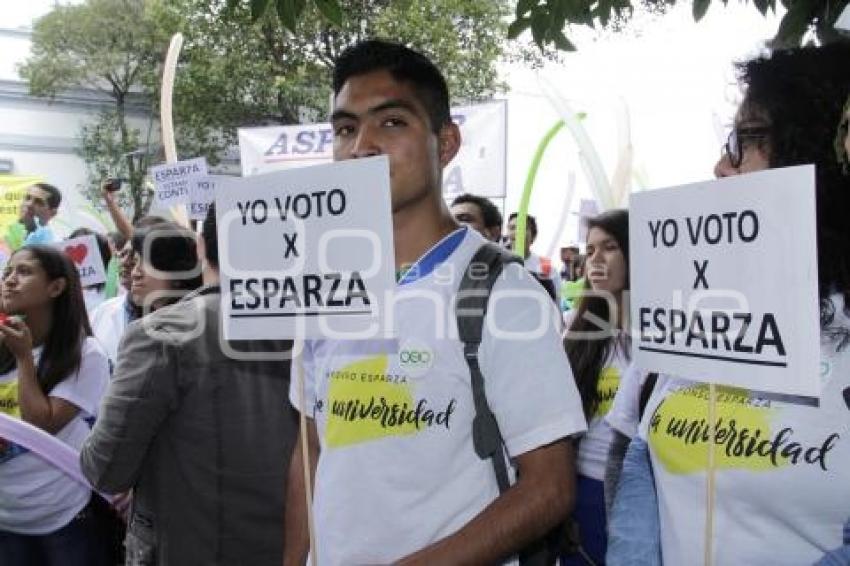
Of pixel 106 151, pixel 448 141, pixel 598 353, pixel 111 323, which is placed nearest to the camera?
pixel 448 141

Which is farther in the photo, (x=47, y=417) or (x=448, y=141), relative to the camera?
(x=47, y=417)

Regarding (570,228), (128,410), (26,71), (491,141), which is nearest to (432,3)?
(570,228)

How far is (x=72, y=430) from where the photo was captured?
3373 millimetres

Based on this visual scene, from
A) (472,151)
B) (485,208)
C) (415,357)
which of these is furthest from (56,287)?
(472,151)

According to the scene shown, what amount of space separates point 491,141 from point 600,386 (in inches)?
168

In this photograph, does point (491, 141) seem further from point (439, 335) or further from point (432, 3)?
point (432, 3)

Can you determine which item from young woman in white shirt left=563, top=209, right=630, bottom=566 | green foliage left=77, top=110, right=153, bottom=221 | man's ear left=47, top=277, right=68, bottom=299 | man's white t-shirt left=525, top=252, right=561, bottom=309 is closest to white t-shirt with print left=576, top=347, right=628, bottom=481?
young woman in white shirt left=563, top=209, right=630, bottom=566

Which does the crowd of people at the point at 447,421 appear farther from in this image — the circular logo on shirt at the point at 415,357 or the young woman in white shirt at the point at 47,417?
the young woman in white shirt at the point at 47,417

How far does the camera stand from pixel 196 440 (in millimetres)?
2650

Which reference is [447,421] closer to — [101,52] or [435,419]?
[435,419]

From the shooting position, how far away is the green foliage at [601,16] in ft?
8.93

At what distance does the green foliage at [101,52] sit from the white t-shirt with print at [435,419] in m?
26.0

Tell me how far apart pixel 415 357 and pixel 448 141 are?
1.92ft

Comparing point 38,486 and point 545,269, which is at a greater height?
point 545,269
